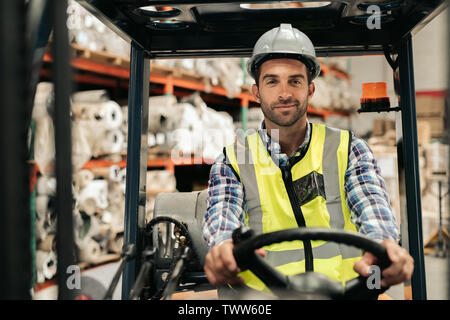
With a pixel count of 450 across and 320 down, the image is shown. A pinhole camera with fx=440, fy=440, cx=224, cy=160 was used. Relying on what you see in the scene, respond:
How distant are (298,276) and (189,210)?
2.80 ft

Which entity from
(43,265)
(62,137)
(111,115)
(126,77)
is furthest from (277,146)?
(126,77)

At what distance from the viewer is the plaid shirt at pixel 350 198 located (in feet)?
5.20

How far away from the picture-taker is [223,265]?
135cm

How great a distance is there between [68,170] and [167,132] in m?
→ 2.79

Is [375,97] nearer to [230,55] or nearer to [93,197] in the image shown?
[230,55]

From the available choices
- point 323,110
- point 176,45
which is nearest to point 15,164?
point 176,45

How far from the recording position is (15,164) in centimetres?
75

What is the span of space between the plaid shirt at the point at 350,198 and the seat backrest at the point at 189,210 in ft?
0.87

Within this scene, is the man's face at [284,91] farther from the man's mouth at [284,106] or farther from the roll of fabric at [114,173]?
the roll of fabric at [114,173]

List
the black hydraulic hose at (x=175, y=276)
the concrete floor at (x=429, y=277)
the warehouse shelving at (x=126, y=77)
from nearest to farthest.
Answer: the black hydraulic hose at (x=175, y=276)
the concrete floor at (x=429, y=277)
the warehouse shelving at (x=126, y=77)

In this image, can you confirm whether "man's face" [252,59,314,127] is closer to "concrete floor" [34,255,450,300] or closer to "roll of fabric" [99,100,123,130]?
"concrete floor" [34,255,450,300]

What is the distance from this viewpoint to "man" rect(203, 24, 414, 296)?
1652 millimetres

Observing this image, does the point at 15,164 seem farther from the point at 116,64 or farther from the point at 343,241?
the point at 116,64

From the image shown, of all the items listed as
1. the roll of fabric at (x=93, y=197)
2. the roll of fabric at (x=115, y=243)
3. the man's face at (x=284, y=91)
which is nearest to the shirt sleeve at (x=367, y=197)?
the man's face at (x=284, y=91)
